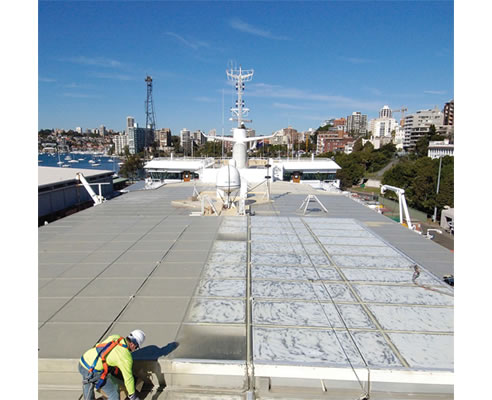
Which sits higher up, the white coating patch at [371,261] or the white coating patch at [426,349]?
the white coating patch at [371,261]

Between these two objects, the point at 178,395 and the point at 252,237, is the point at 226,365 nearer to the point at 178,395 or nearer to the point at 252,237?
the point at 178,395

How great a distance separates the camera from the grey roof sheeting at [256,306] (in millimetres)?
4625

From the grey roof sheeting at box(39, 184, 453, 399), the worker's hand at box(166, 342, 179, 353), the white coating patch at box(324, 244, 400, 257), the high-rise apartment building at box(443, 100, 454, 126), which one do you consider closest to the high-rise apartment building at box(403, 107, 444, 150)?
the high-rise apartment building at box(443, 100, 454, 126)

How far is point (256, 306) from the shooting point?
6250mm

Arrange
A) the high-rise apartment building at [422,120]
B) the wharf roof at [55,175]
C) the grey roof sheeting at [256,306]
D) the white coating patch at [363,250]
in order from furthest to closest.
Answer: the high-rise apartment building at [422,120]
the wharf roof at [55,175]
the white coating patch at [363,250]
the grey roof sheeting at [256,306]

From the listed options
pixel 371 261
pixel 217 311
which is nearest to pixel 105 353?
pixel 217 311

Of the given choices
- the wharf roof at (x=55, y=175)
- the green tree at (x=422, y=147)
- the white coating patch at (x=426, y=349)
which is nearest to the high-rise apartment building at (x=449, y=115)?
the green tree at (x=422, y=147)

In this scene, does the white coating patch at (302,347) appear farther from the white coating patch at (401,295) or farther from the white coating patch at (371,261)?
the white coating patch at (371,261)

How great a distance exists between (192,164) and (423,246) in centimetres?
3308

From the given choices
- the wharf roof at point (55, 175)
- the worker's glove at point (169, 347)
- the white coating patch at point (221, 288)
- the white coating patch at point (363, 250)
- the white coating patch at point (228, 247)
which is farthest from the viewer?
the wharf roof at point (55, 175)

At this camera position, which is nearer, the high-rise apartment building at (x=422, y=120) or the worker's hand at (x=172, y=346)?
the worker's hand at (x=172, y=346)

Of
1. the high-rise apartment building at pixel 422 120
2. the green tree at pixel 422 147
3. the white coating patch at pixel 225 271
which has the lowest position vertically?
the white coating patch at pixel 225 271

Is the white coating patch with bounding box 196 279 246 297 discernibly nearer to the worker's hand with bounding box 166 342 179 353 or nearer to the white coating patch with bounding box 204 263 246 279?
the white coating patch with bounding box 204 263 246 279

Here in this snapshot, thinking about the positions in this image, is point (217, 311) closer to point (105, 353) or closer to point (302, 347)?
point (302, 347)
